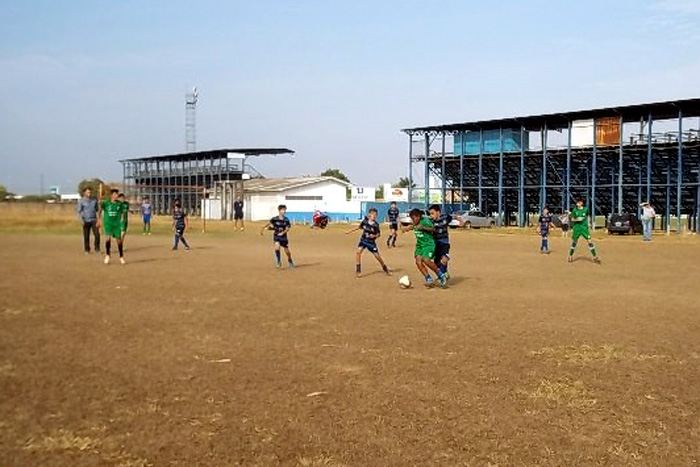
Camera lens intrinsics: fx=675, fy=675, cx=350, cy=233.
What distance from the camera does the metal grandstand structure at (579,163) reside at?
4469 cm

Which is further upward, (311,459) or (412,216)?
(412,216)

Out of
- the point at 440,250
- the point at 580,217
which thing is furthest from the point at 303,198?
the point at 440,250

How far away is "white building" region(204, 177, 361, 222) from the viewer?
6556 cm

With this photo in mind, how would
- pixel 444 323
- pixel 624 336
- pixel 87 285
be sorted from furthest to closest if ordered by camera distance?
pixel 87 285 < pixel 444 323 < pixel 624 336

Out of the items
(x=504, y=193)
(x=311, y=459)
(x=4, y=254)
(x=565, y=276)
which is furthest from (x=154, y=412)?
(x=504, y=193)

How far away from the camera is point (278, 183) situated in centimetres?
7075

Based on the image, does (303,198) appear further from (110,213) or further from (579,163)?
(110,213)

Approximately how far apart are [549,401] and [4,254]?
19.2 m

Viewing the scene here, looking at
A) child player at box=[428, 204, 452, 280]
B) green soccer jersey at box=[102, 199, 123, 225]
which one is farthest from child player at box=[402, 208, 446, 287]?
→ green soccer jersey at box=[102, 199, 123, 225]

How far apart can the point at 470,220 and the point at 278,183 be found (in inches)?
1058

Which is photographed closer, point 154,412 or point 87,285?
point 154,412

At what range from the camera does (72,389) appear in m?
5.72

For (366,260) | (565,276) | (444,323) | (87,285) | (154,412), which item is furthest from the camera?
(366,260)

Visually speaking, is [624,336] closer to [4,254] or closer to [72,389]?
[72,389]
